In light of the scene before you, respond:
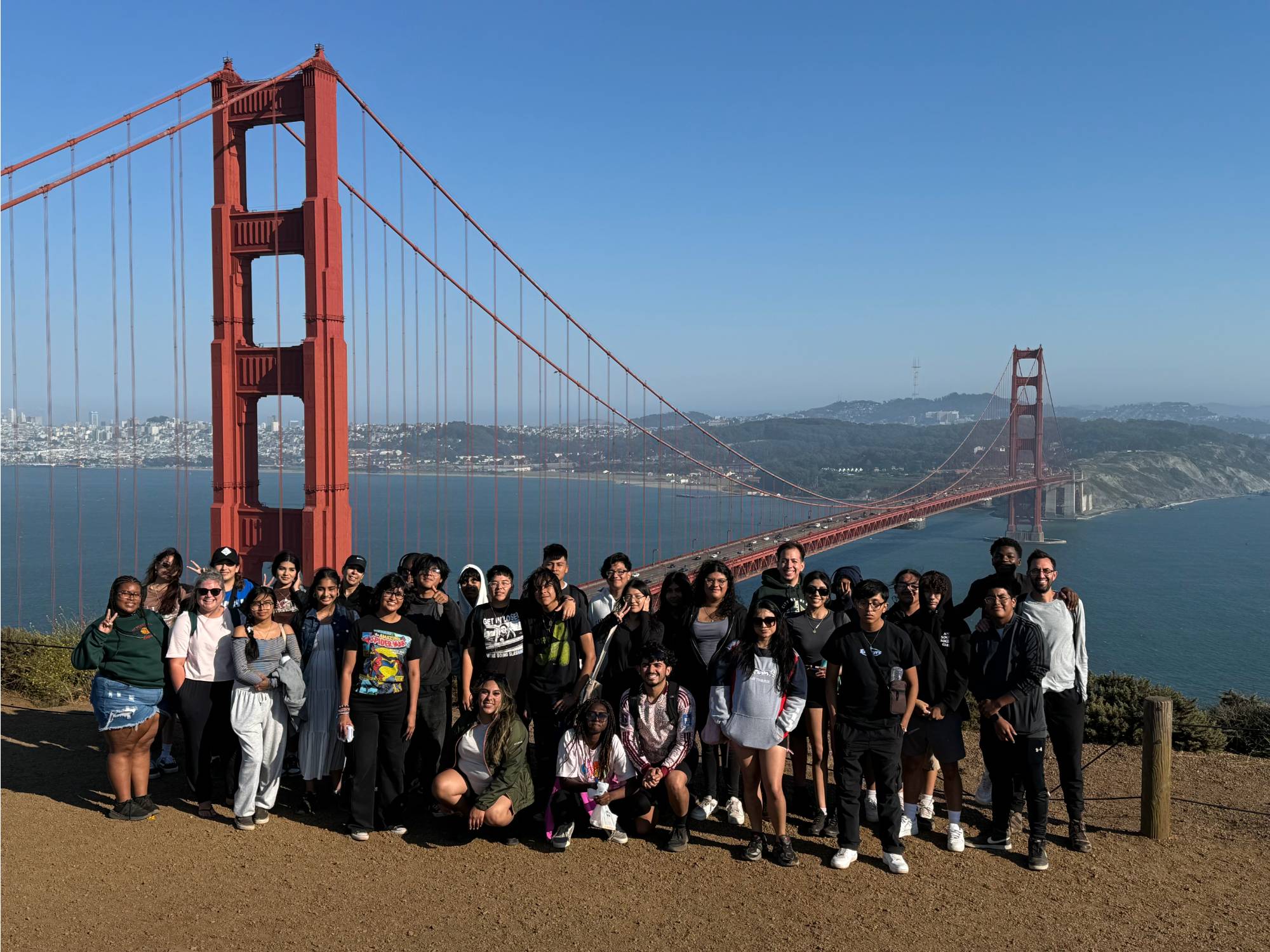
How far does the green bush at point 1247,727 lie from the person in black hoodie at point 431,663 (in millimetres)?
5159

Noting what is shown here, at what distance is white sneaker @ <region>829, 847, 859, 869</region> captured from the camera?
4176mm

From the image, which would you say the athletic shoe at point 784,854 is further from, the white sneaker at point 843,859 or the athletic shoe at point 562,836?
the athletic shoe at point 562,836

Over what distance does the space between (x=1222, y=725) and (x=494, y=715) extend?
18.5 ft

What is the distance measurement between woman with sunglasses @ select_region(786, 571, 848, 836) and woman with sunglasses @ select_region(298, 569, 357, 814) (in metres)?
2.21

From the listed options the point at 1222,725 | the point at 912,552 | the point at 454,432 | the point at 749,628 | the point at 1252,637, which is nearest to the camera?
the point at 749,628

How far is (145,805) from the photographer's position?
466 cm

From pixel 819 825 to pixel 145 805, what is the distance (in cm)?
334

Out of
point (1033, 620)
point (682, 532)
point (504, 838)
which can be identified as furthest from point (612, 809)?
point (682, 532)

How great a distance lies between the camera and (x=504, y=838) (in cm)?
445

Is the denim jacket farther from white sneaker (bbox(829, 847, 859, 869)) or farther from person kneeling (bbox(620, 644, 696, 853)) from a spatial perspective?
white sneaker (bbox(829, 847, 859, 869))

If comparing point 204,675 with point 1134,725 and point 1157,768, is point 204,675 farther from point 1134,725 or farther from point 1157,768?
point 1134,725

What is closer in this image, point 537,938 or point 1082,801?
point 537,938

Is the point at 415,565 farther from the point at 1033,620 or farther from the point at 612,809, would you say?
the point at 1033,620

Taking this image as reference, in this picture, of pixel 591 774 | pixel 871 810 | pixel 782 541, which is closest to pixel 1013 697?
pixel 871 810
